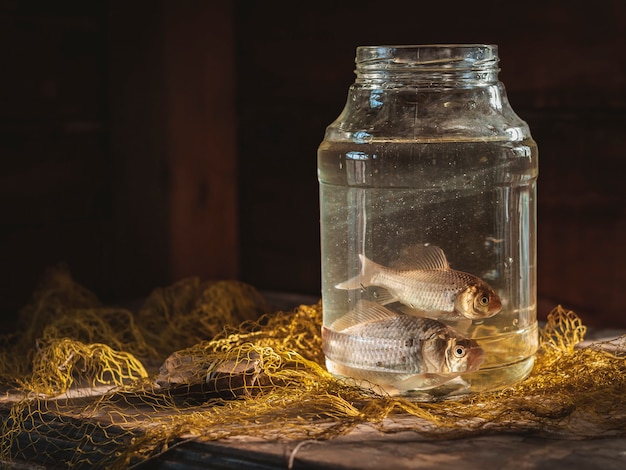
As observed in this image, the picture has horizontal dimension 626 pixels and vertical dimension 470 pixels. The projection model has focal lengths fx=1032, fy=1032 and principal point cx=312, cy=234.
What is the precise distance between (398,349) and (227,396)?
0.24 meters

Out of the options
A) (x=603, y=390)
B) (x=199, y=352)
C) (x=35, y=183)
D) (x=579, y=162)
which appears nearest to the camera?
(x=603, y=390)

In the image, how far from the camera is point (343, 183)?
4.26 feet

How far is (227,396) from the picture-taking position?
4.28ft

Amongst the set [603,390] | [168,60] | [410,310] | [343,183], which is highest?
[168,60]

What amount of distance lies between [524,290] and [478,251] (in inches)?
4.0

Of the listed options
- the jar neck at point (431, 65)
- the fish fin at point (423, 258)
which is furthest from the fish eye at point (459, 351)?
the jar neck at point (431, 65)

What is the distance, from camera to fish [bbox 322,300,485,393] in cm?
118

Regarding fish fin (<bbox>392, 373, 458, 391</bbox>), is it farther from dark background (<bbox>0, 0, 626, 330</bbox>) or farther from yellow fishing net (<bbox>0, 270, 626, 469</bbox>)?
dark background (<bbox>0, 0, 626, 330</bbox>)

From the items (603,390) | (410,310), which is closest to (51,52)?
(410,310)

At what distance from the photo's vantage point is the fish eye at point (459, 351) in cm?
118

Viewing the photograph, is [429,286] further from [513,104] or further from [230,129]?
[230,129]

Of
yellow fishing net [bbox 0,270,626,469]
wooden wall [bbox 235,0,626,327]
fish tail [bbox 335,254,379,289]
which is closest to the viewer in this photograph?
yellow fishing net [bbox 0,270,626,469]

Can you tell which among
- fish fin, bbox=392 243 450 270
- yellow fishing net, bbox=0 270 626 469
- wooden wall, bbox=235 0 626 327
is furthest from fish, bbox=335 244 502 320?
wooden wall, bbox=235 0 626 327

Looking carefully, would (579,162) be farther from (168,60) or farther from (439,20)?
(168,60)
